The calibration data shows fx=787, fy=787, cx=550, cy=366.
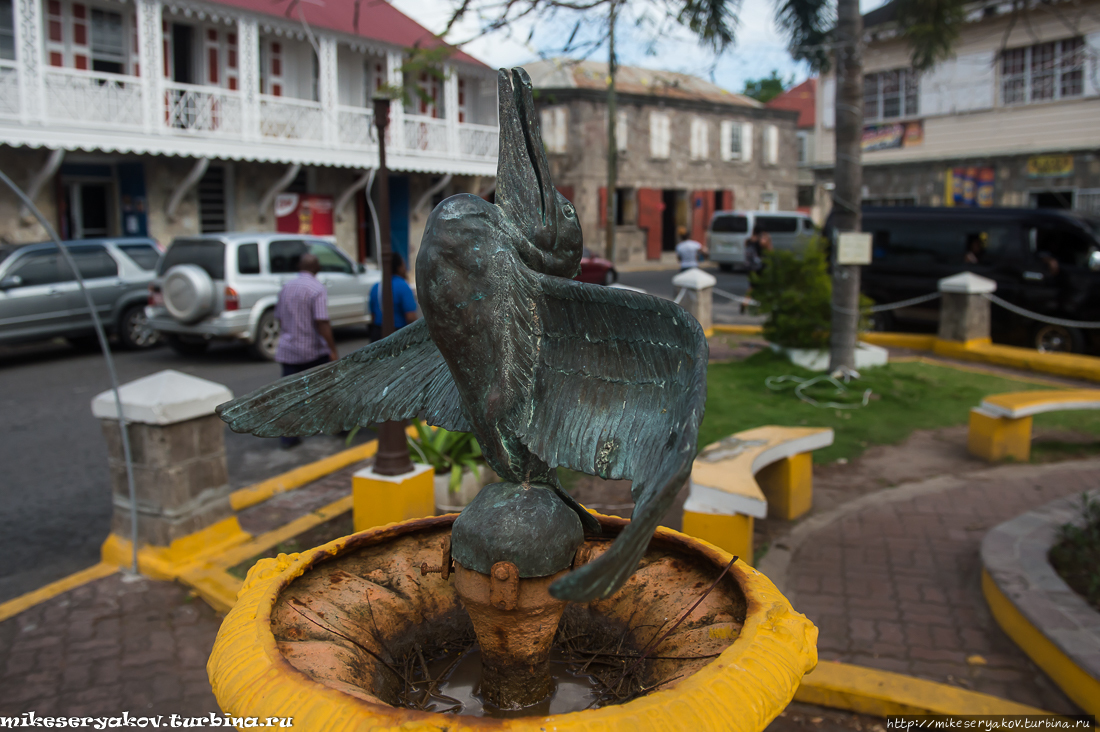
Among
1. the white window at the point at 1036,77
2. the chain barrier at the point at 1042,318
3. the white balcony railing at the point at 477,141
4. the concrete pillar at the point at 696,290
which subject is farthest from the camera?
the white balcony railing at the point at 477,141

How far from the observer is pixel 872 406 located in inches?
323

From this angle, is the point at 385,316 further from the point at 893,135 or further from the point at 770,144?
the point at 770,144

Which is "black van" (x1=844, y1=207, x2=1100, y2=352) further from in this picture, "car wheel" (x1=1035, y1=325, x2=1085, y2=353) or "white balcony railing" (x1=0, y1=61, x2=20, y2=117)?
"white balcony railing" (x1=0, y1=61, x2=20, y2=117)

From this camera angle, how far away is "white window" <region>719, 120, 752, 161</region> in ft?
104

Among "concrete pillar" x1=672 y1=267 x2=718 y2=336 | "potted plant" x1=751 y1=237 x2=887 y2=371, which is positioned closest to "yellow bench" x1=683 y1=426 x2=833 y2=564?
"potted plant" x1=751 y1=237 x2=887 y2=371

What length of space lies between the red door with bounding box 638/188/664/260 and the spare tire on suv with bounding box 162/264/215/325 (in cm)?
2085

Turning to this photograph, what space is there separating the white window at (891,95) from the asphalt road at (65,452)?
63.3 feet

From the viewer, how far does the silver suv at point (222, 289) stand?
1036 cm

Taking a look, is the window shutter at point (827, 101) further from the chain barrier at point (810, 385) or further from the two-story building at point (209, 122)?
the chain barrier at point (810, 385)

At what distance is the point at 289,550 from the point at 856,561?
11.3ft

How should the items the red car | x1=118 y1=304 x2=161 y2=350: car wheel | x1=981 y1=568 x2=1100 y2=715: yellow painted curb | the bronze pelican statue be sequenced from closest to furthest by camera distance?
the bronze pelican statue → x1=981 y1=568 x2=1100 y2=715: yellow painted curb → x1=118 y1=304 x2=161 y2=350: car wheel → the red car

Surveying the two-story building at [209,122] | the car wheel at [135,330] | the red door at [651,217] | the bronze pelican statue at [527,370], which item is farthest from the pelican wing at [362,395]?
the red door at [651,217]

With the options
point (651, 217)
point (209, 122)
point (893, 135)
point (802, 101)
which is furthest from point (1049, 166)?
point (802, 101)

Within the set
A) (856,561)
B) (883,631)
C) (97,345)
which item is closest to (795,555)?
(856,561)
